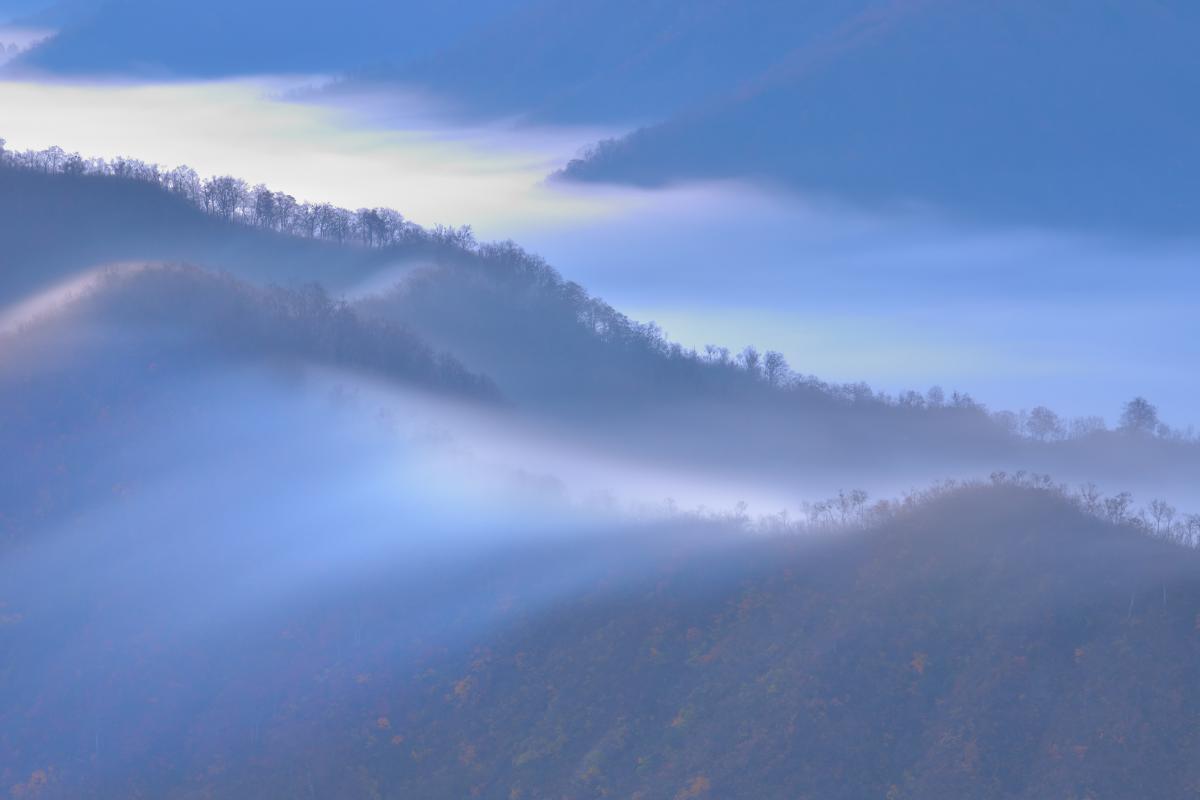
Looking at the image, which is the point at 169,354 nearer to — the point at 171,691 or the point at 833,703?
the point at 171,691

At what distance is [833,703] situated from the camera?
44938 mm

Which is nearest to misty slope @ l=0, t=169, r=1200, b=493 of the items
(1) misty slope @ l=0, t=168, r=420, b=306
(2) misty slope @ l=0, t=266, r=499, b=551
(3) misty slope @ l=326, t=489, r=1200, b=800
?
(1) misty slope @ l=0, t=168, r=420, b=306

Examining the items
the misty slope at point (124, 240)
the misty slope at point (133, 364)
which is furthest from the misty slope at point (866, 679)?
the misty slope at point (124, 240)

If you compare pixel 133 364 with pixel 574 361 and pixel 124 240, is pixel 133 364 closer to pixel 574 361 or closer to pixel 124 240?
pixel 124 240

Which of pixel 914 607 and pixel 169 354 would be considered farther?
pixel 169 354

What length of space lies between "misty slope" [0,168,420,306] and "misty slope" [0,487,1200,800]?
33.2 metres

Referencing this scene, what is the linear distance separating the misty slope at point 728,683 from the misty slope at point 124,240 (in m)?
33.2

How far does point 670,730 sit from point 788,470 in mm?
51953

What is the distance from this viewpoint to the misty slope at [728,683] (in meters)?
42.3

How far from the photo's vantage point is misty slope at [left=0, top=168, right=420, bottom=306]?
83938 millimetres

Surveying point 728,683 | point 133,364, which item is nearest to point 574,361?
point 133,364

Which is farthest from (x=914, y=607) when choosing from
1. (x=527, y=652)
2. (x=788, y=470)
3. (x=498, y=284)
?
(x=498, y=284)

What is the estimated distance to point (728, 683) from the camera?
47.8m

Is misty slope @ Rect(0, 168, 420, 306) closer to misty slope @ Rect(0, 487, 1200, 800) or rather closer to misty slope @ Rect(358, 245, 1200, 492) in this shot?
misty slope @ Rect(358, 245, 1200, 492)
